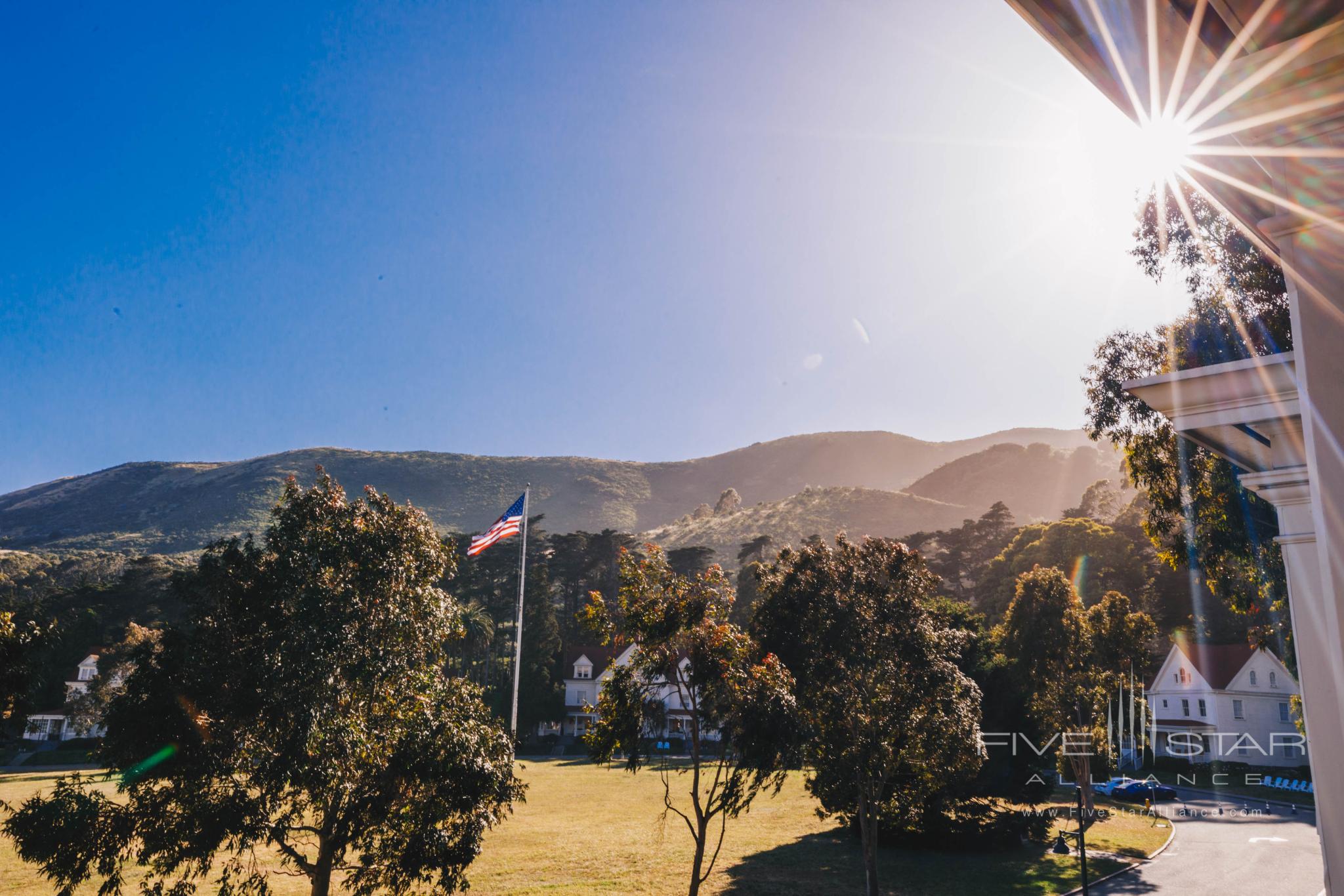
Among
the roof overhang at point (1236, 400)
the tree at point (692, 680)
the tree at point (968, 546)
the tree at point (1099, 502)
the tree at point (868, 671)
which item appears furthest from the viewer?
the tree at point (1099, 502)

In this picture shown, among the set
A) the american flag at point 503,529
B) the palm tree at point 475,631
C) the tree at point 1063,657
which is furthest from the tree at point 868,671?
the palm tree at point 475,631

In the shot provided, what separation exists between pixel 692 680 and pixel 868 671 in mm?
4340

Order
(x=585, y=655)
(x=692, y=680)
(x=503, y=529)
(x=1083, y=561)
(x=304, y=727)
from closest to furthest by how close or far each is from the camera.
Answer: (x=304, y=727)
(x=692, y=680)
(x=503, y=529)
(x=1083, y=561)
(x=585, y=655)

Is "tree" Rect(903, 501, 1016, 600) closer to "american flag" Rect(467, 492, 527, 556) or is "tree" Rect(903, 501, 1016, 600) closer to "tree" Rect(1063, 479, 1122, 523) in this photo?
"tree" Rect(1063, 479, 1122, 523)

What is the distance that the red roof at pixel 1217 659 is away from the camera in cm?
4975

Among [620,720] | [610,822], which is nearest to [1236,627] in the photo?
[610,822]

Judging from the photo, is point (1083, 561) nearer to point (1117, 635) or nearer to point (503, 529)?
point (1117, 635)

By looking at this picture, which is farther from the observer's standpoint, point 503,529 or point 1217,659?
point 1217,659

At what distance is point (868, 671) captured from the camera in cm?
1555

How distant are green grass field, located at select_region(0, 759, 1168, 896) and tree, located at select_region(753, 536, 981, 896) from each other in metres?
3.69

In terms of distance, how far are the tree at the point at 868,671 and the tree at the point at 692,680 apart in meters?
1.46

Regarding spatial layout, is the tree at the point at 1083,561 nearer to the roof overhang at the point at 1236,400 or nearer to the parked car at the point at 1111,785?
the parked car at the point at 1111,785

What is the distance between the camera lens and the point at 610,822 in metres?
27.4

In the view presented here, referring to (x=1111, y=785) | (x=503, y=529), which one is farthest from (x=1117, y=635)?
(x=503, y=529)
